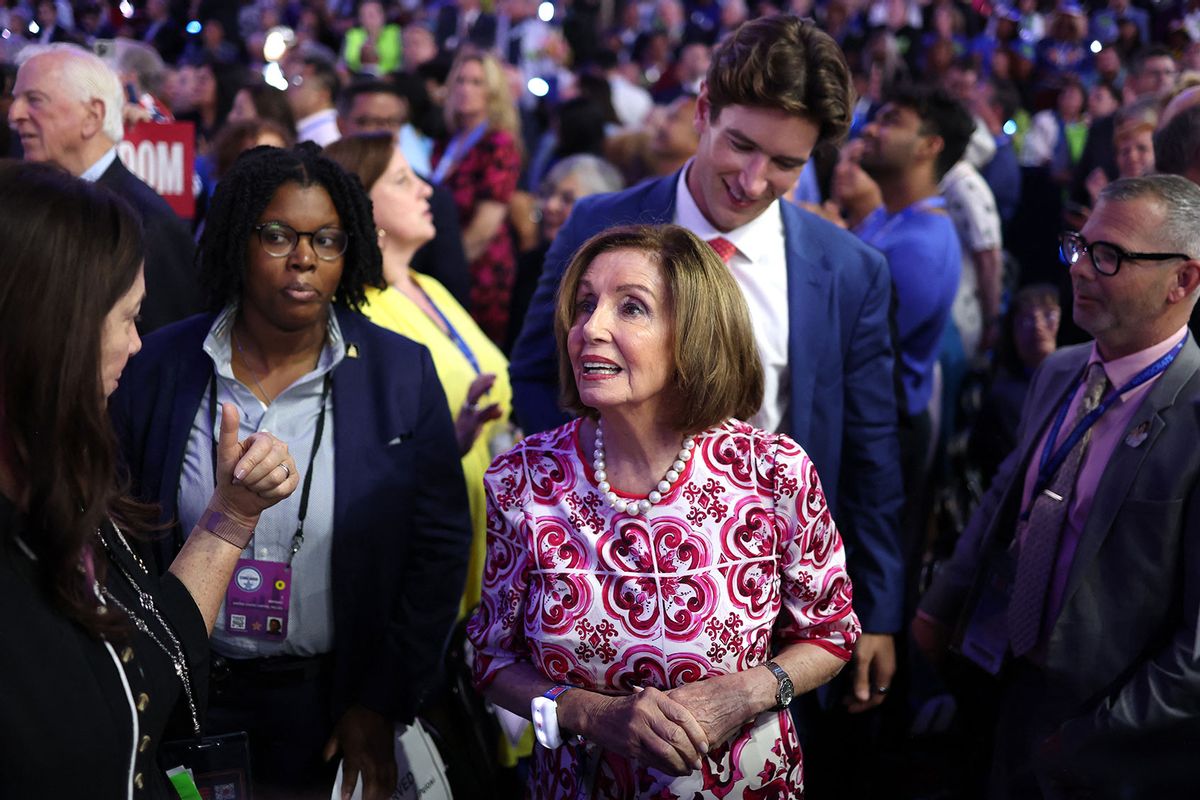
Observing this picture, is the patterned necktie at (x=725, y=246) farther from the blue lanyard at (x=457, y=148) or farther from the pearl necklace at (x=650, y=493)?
the blue lanyard at (x=457, y=148)

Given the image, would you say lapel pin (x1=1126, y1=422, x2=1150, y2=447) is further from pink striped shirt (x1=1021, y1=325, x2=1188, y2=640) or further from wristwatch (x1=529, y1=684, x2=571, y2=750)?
wristwatch (x1=529, y1=684, x2=571, y2=750)

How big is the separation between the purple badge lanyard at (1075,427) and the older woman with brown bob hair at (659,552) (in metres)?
0.75

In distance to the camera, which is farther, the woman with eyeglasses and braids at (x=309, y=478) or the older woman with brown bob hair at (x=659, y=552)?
the woman with eyeglasses and braids at (x=309, y=478)

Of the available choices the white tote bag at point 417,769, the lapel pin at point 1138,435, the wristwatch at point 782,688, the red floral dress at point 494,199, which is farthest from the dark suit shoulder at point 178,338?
the red floral dress at point 494,199

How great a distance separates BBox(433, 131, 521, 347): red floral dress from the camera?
5527 mm

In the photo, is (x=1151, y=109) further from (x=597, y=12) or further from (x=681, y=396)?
(x=597, y=12)

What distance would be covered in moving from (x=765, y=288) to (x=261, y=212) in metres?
1.16

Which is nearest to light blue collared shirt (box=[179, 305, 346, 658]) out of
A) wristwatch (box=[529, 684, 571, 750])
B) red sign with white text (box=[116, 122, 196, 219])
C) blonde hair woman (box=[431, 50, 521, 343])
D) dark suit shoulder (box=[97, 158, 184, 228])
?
wristwatch (box=[529, 684, 571, 750])

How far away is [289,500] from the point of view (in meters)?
2.61

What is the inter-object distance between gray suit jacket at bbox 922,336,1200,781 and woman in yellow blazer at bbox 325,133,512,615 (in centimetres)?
159

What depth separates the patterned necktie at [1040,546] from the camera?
2713 millimetres

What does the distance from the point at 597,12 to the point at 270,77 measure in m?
7.06

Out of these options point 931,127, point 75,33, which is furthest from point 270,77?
point 931,127

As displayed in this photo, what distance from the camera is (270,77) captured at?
768 cm
